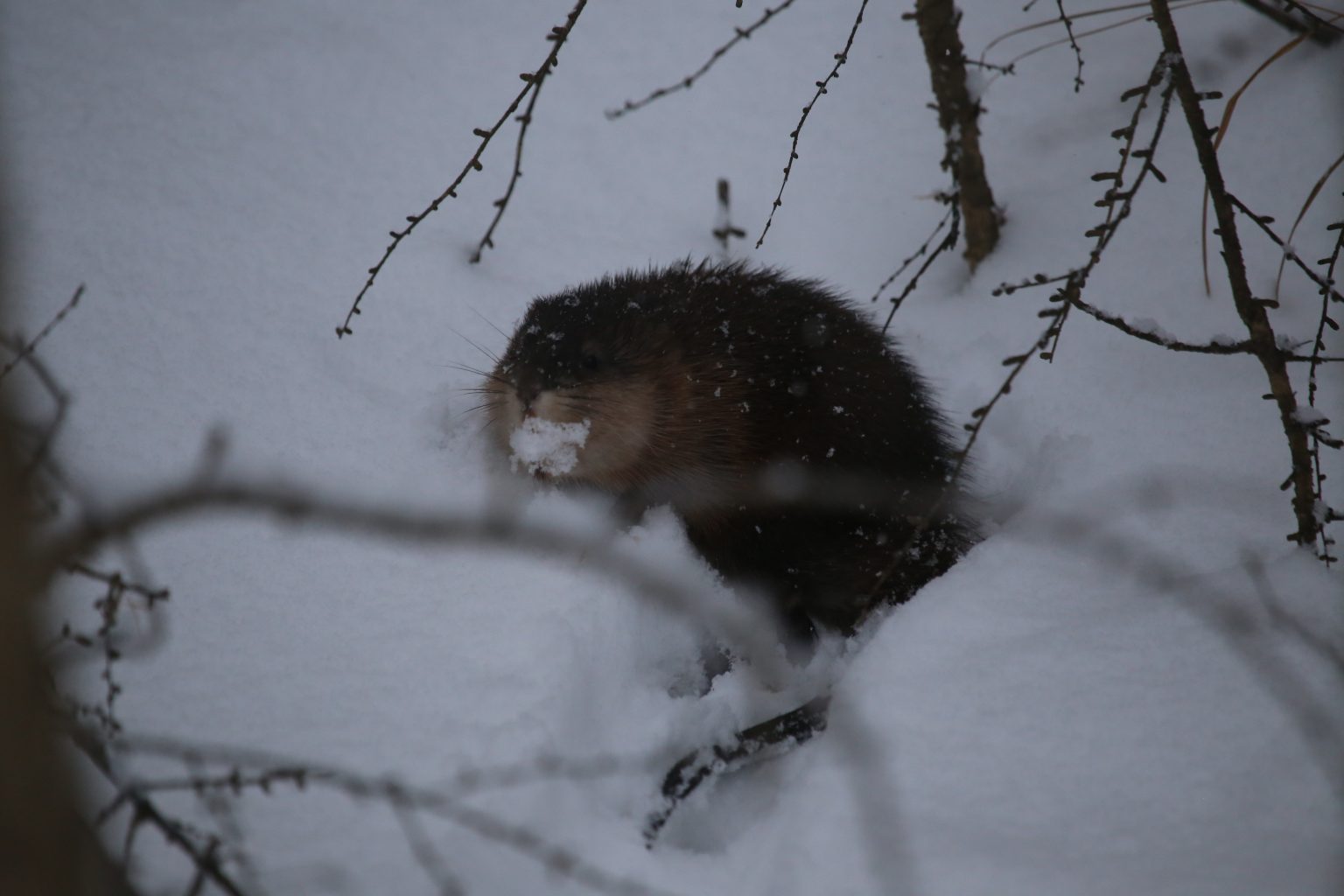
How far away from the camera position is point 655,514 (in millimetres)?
2789

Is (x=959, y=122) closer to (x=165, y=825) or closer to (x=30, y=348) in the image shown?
(x=30, y=348)

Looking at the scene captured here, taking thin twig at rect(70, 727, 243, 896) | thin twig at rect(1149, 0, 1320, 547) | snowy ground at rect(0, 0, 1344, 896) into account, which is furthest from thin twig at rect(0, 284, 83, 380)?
thin twig at rect(1149, 0, 1320, 547)

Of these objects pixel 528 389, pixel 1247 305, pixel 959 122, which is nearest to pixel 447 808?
pixel 528 389

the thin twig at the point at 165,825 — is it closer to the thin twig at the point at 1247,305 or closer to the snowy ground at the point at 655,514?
the snowy ground at the point at 655,514

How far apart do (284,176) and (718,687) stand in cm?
254

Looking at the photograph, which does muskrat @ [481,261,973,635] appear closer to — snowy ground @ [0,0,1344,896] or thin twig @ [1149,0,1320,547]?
snowy ground @ [0,0,1344,896]

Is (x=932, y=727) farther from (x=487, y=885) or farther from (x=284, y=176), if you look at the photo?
(x=284, y=176)

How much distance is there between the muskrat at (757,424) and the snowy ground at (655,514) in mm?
169

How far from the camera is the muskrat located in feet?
8.25

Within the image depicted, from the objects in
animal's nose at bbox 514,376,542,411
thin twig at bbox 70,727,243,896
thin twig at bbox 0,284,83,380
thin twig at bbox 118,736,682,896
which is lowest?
thin twig at bbox 70,727,243,896

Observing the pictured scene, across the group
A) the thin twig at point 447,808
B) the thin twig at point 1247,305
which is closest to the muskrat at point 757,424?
the thin twig at point 1247,305

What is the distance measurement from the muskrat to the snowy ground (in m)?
0.17

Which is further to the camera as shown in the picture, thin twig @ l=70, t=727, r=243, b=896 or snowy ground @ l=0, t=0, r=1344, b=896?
snowy ground @ l=0, t=0, r=1344, b=896

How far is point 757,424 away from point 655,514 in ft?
1.49
